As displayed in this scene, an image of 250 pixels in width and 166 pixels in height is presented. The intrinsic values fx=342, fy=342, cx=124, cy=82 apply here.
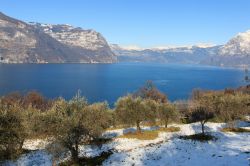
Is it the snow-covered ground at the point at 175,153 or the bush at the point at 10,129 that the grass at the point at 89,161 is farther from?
the bush at the point at 10,129

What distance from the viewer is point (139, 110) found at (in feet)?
260

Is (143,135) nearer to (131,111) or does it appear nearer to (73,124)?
(131,111)

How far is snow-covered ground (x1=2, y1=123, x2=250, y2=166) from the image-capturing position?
45.5 meters

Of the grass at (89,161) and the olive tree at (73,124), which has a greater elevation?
the olive tree at (73,124)


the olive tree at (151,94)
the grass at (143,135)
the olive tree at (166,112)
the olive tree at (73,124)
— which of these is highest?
the olive tree at (73,124)

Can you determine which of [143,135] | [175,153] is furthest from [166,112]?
[175,153]

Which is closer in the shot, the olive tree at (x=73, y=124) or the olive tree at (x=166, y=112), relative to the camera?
the olive tree at (x=73, y=124)

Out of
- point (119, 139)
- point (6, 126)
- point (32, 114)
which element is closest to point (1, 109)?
point (6, 126)

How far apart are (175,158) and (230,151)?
921 cm

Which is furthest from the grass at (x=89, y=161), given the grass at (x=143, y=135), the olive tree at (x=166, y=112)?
the olive tree at (x=166, y=112)

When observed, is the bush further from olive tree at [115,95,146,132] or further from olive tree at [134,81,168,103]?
olive tree at [134,81,168,103]

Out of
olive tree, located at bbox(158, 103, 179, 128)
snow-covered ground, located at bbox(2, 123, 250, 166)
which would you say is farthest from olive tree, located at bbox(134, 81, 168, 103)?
snow-covered ground, located at bbox(2, 123, 250, 166)

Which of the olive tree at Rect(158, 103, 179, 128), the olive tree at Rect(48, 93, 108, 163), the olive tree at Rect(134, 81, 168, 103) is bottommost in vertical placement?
the olive tree at Rect(134, 81, 168, 103)

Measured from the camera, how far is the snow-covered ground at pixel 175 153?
45500mm
